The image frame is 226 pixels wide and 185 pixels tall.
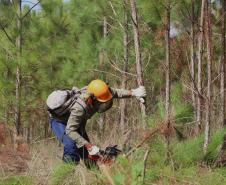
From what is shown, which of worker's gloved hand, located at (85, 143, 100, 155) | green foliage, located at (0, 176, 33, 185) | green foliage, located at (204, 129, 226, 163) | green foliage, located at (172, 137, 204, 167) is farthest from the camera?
worker's gloved hand, located at (85, 143, 100, 155)

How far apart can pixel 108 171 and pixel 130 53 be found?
8187mm

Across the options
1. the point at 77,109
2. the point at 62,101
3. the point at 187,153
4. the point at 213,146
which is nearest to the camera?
the point at 187,153

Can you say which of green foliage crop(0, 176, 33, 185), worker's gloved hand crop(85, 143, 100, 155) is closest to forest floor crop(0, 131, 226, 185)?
green foliage crop(0, 176, 33, 185)

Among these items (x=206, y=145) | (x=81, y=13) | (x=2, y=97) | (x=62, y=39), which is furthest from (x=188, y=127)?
(x=62, y=39)

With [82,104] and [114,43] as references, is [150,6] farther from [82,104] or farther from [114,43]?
[114,43]

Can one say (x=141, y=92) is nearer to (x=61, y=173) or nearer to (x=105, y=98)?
(x=105, y=98)

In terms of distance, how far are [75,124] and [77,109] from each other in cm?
13

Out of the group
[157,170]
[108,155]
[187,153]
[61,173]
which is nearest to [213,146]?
[187,153]

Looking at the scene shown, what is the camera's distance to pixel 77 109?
14.7 feet

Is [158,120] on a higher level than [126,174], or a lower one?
higher

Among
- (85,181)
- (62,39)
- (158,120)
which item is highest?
(62,39)

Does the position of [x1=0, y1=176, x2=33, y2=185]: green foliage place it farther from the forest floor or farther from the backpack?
the backpack

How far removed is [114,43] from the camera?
37.4 ft

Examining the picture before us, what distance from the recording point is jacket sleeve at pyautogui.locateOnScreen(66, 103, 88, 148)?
4484 mm
